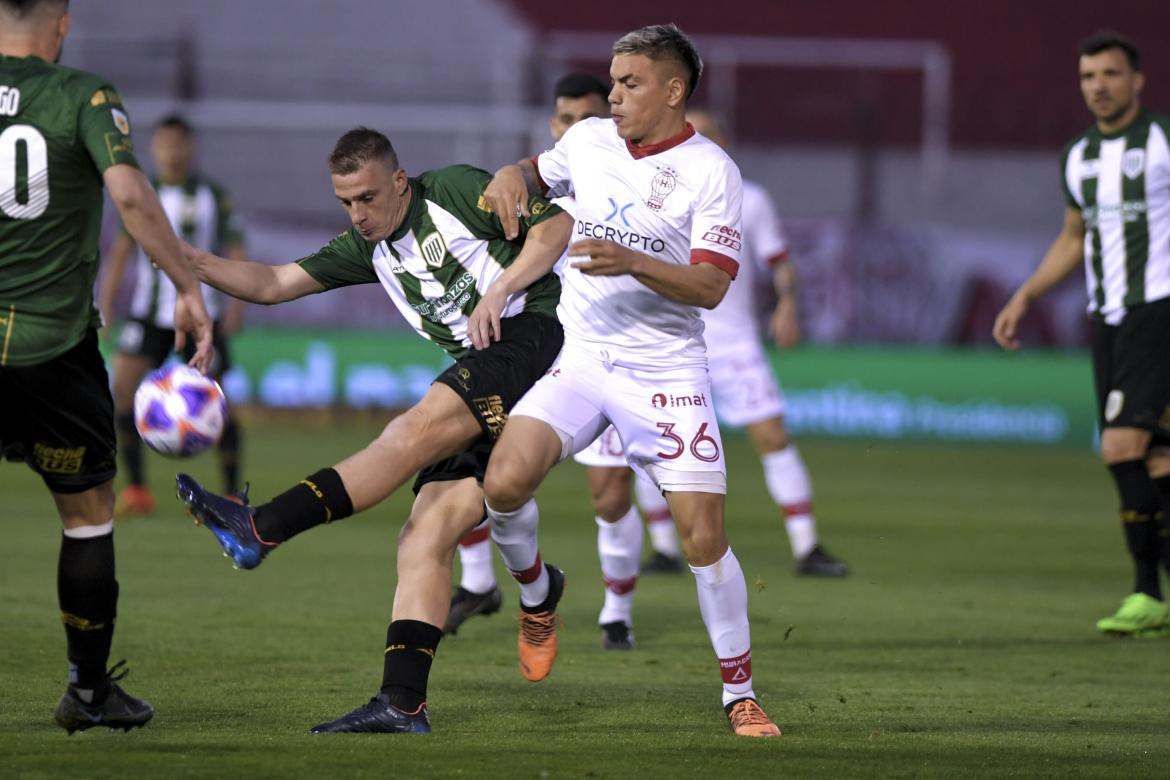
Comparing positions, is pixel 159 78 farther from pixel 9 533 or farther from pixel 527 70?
pixel 9 533

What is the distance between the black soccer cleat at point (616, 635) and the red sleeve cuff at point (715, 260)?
8.56ft

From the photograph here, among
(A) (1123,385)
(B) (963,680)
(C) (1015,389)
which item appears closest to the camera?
(B) (963,680)

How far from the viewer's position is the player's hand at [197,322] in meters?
5.24

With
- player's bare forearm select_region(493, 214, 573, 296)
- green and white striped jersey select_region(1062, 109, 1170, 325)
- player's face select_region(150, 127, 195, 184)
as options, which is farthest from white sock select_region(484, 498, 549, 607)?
player's face select_region(150, 127, 195, 184)

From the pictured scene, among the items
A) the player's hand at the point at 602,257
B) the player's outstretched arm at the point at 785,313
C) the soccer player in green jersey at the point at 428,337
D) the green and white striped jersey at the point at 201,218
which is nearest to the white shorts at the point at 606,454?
the soccer player in green jersey at the point at 428,337

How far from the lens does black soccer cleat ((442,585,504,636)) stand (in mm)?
8055

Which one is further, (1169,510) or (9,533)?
(9,533)

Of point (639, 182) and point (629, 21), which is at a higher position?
point (629, 21)

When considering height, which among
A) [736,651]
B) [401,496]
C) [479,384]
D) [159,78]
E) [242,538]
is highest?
[159,78]

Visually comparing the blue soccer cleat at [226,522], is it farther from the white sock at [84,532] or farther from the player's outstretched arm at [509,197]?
the player's outstretched arm at [509,197]

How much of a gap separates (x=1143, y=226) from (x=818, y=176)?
46.0ft

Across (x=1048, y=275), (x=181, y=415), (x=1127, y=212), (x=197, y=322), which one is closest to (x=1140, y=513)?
(x=1048, y=275)

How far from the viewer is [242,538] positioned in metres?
5.34

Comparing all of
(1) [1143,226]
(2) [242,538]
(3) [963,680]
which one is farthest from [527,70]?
(2) [242,538]
